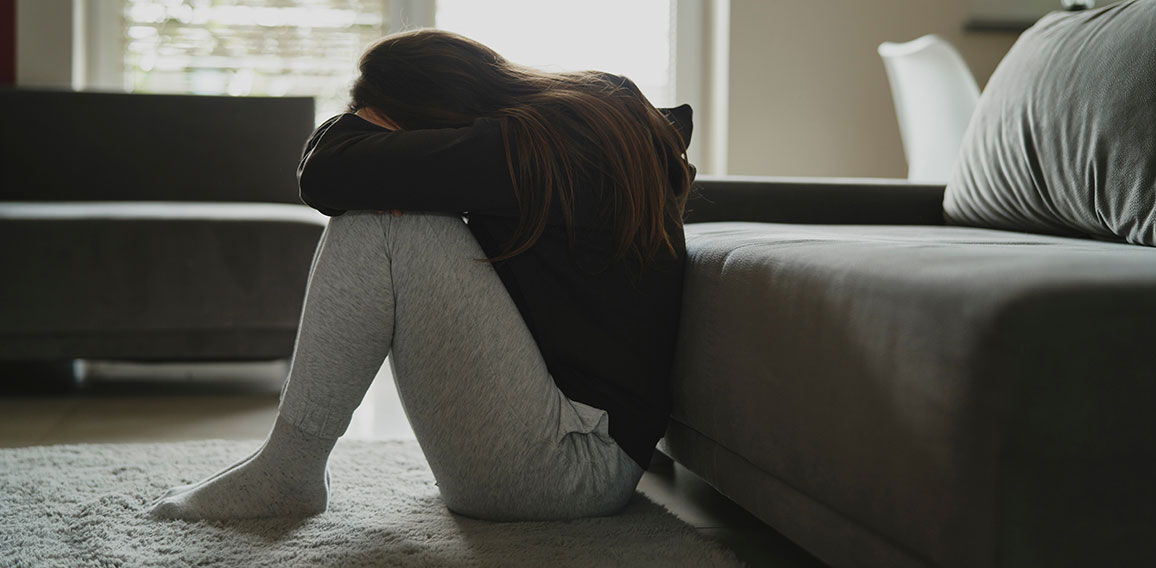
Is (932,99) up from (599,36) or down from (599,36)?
down

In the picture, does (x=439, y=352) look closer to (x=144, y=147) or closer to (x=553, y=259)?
(x=553, y=259)

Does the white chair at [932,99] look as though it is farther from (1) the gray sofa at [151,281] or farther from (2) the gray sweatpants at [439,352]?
(2) the gray sweatpants at [439,352]

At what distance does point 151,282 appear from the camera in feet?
7.46

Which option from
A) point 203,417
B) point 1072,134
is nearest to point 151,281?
point 203,417

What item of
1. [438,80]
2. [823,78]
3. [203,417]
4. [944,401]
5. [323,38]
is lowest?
[203,417]

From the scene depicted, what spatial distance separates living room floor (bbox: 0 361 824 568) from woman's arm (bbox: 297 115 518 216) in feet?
1.72

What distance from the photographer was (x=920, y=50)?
112 inches

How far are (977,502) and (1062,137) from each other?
898 millimetres


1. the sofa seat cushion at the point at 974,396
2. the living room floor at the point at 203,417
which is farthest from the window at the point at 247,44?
the sofa seat cushion at the point at 974,396

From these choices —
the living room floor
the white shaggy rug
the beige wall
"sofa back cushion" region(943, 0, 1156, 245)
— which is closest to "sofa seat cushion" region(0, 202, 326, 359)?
Answer: the living room floor

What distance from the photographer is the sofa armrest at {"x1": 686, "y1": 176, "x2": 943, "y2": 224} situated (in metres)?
1.96

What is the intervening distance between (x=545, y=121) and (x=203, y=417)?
1.24m

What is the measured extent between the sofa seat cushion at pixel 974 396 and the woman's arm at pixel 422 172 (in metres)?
0.35

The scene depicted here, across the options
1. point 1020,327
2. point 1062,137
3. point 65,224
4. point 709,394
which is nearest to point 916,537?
point 1020,327
